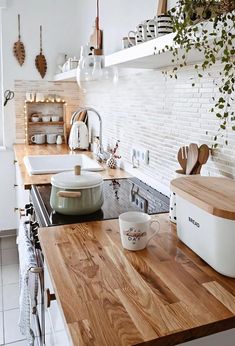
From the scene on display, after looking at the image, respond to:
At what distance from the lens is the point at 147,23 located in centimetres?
139

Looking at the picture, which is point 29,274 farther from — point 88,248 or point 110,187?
point 110,187

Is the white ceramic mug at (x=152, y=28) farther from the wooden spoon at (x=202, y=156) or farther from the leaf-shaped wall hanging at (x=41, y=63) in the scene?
the leaf-shaped wall hanging at (x=41, y=63)

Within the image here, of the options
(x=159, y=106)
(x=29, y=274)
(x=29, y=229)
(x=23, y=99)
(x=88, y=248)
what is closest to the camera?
(x=88, y=248)

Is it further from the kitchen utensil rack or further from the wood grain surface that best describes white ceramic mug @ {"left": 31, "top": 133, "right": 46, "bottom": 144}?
the wood grain surface

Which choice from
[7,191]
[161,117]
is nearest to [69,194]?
[161,117]

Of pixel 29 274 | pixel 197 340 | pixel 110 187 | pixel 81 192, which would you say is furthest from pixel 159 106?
pixel 197 340

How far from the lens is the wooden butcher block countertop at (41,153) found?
2062 mm

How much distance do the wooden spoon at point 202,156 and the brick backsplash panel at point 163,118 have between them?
33 millimetres

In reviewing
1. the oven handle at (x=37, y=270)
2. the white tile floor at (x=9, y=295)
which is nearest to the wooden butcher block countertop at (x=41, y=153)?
the oven handle at (x=37, y=270)

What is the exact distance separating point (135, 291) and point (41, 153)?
2.19 m

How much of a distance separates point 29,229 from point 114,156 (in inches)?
38.4

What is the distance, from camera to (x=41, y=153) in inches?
116

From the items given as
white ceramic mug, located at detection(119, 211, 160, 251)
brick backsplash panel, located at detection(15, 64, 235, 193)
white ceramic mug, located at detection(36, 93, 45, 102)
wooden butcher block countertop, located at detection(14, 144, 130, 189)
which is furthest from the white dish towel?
white ceramic mug, located at detection(36, 93, 45, 102)

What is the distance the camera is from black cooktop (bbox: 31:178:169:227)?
1476 millimetres
